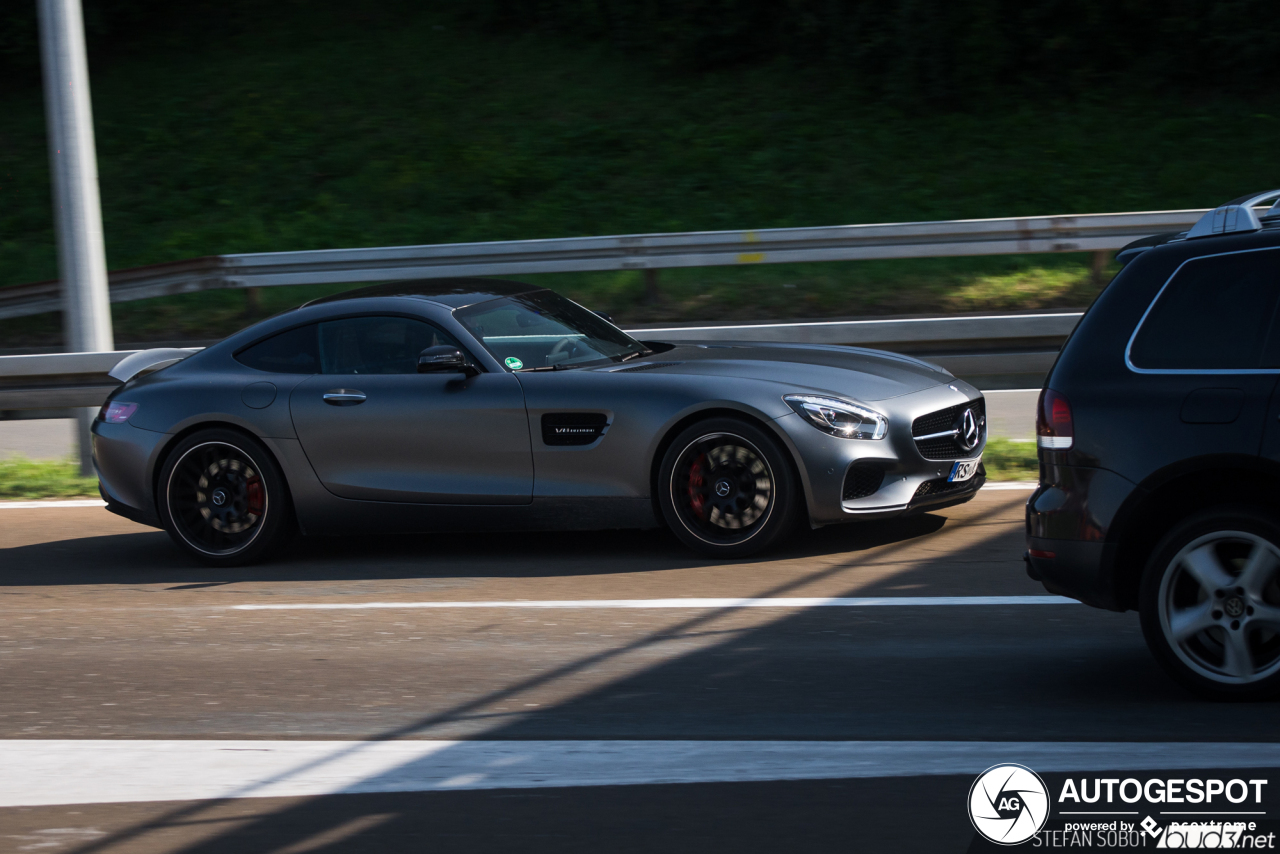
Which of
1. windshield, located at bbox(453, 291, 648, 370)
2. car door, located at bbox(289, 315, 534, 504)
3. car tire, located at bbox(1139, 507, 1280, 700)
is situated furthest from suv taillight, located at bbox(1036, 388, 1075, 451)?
windshield, located at bbox(453, 291, 648, 370)

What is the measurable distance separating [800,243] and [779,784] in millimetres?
10709

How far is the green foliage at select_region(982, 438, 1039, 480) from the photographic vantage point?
28.3 ft

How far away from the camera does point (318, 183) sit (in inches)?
755

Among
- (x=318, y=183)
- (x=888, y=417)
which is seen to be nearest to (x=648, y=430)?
(x=888, y=417)

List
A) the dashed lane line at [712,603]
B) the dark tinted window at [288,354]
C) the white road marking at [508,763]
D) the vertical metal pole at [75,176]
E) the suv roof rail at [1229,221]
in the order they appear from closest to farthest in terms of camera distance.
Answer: the white road marking at [508,763]
the suv roof rail at [1229,221]
the dashed lane line at [712,603]
the dark tinted window at [288,354]
the vertical metal pole at [75,176]

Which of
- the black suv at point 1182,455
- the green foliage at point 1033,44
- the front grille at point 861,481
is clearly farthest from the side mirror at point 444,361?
the green foliage at point 1033,44

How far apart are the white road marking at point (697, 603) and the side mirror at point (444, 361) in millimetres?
1240

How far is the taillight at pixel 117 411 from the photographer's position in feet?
26.1

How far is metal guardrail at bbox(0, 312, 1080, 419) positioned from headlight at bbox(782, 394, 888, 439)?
220 centimetres

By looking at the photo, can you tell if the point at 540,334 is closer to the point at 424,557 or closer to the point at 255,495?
the point at 424,557

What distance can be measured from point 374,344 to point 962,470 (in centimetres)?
306

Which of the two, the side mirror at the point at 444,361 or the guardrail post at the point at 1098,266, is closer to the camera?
the side mirror at the point at 444,361

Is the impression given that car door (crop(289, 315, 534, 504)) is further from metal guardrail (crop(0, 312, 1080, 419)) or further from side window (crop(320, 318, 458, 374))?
metal guardrail (crop(0, 312, 1080, 419))

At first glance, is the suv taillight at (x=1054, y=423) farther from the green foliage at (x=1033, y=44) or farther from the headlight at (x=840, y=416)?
the green foliage at (x=1033, y=44)
